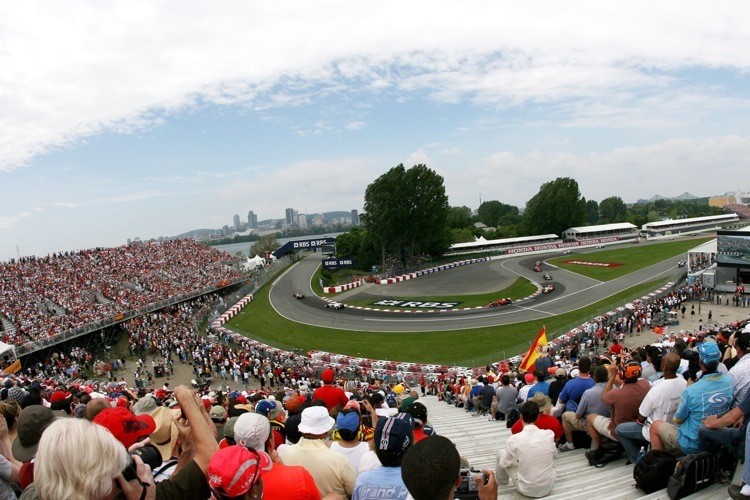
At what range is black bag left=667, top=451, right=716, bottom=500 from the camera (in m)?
4.43

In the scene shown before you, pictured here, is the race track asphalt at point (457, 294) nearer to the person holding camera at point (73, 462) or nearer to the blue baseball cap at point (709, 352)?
the blue baseball cap at point (709, 352)

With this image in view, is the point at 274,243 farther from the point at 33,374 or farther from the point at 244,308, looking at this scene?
the point at 33,374

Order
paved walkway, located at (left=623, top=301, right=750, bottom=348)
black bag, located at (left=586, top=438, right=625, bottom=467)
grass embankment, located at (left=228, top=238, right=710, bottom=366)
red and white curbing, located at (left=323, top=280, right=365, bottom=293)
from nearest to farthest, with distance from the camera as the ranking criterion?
black bag, located at (left=586, top=438, right=625, bottom=467)
paved walkway, located at (left=623, top=301, right=750, bottom=348)
grass embankment, located at (left=228, top=238, right=710, bottom=366)
red and white curbing, located at (left=323, top=280, right=365, bottom=293)

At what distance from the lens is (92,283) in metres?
41.6

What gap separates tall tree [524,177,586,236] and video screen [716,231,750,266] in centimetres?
5440

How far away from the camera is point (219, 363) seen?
26.2 m

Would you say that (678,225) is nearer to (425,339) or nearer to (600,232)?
(600,232)

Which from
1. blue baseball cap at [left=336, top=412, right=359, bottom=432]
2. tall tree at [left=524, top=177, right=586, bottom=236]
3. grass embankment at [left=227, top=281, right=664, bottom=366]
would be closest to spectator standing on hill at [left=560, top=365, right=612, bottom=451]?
blue baseball cap at [left=336, top=412, right=359, bottom=432]

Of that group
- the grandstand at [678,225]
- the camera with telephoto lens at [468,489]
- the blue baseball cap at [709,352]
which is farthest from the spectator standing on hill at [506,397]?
the grandstand at [678,225]

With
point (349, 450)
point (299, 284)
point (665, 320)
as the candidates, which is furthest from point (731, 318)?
point (299, 284)

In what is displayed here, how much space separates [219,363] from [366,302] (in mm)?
20304

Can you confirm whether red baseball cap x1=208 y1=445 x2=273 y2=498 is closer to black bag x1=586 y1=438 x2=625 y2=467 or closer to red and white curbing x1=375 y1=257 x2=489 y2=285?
black bag x1=586 y1=438 x2=625 y2=467

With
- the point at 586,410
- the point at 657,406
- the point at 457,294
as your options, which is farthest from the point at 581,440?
the point at 457,294

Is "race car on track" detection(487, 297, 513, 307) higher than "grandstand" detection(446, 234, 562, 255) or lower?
lower
